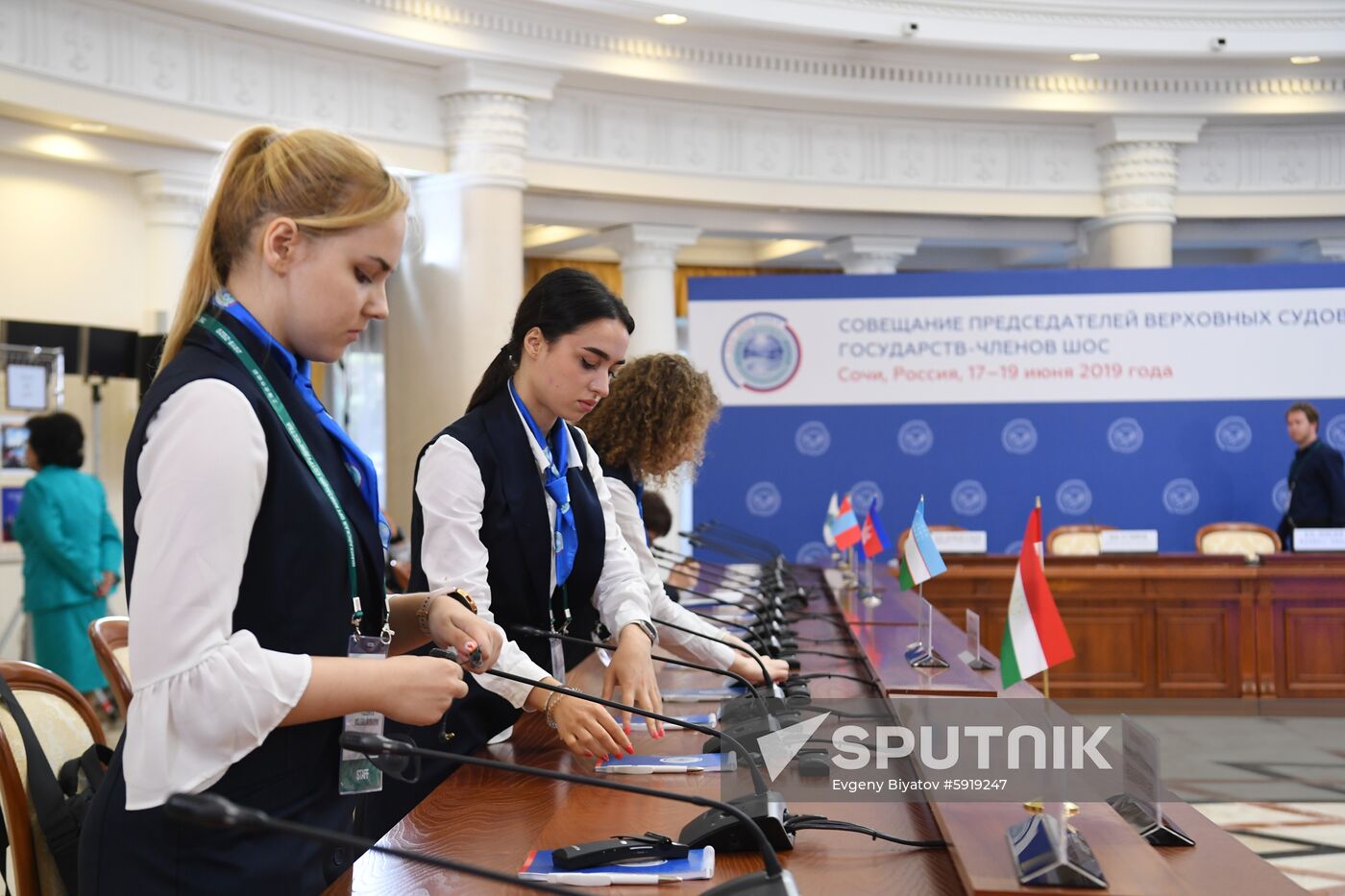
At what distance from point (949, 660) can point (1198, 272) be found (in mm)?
5207

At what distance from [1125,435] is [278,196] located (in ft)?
21.2

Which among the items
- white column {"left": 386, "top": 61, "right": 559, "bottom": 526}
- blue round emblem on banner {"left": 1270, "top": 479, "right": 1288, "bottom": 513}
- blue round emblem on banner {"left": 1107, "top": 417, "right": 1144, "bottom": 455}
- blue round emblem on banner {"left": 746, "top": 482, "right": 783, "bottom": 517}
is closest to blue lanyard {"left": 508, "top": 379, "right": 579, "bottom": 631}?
blue round emblem on banner {"left": 746, "top": 482, "right": 783, "bottom": 517}

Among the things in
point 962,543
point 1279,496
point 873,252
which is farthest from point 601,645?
point 873,252

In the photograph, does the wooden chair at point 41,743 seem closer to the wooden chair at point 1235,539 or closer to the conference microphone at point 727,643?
the conference microphone at point 727,643

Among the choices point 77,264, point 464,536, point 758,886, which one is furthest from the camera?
point 77,264

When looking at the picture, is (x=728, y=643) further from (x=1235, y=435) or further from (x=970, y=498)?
(x=1235, y=435)

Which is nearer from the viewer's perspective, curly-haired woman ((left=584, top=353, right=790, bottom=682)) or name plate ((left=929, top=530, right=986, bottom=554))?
curly-haired woman ((left=584, top=353, right=790, bottom=682))

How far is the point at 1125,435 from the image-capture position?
7.02 metres

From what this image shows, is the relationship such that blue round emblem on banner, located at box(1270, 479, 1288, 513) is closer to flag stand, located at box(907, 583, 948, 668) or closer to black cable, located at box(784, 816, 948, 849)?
flag stand, located at box(907, 583, 948, 668)

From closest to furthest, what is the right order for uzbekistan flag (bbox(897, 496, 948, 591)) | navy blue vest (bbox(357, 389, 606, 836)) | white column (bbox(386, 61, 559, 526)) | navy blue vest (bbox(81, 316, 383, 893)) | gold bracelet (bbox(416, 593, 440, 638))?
navy blue vest (bbox(81, 316, 383, 893)), gold bracelet (bbox(416, 593, 440, 638)), navy blue vest (bbox(357, 389, 606, 836)), uzbekistan flag (bbox(897, 496, 948, 591)), white column (bbox(386, 61, 559, 526))

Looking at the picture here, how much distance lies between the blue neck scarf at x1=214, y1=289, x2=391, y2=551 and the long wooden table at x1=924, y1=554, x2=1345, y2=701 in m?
5.00

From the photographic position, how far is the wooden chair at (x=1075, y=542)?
6.11 meters

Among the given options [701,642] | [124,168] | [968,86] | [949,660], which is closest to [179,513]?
[701,642]

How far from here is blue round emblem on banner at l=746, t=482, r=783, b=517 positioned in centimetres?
695
